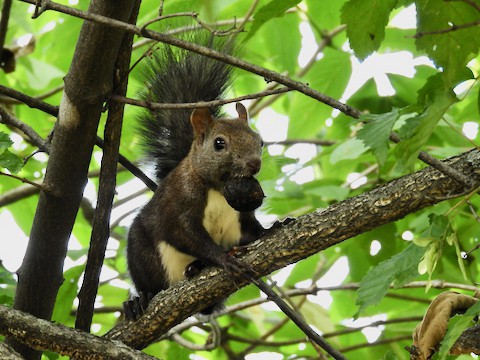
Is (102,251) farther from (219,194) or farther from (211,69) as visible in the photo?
(211,69)

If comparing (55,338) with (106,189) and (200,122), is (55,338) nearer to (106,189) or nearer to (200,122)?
(106,189)

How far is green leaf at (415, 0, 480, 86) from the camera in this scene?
4.28 ft

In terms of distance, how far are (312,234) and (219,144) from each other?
36.8 inches

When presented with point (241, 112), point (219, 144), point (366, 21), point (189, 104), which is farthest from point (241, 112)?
point (366, 21)

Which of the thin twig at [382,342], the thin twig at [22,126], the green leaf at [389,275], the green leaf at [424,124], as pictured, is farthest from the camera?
A: the thin twig at [382,342]

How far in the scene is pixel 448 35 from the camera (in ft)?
4.37

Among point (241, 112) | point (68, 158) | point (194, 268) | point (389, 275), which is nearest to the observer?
point (389, 275)

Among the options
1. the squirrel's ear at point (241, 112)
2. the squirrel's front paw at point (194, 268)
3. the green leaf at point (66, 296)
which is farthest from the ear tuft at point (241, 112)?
the green leaf at point (66, 296)

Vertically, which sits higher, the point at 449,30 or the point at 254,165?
the point at 254,165

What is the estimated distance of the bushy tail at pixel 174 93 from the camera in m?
2.92

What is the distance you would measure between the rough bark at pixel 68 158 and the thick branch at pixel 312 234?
0.28 meters

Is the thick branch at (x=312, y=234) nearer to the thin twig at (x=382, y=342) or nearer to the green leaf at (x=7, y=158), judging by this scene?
the green leaf at (x=7, y=158)

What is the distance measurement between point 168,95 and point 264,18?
128 cm

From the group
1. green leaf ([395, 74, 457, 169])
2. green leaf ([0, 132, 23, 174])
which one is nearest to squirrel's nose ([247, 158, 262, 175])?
green leaf ([0, 132, 23, 174])
